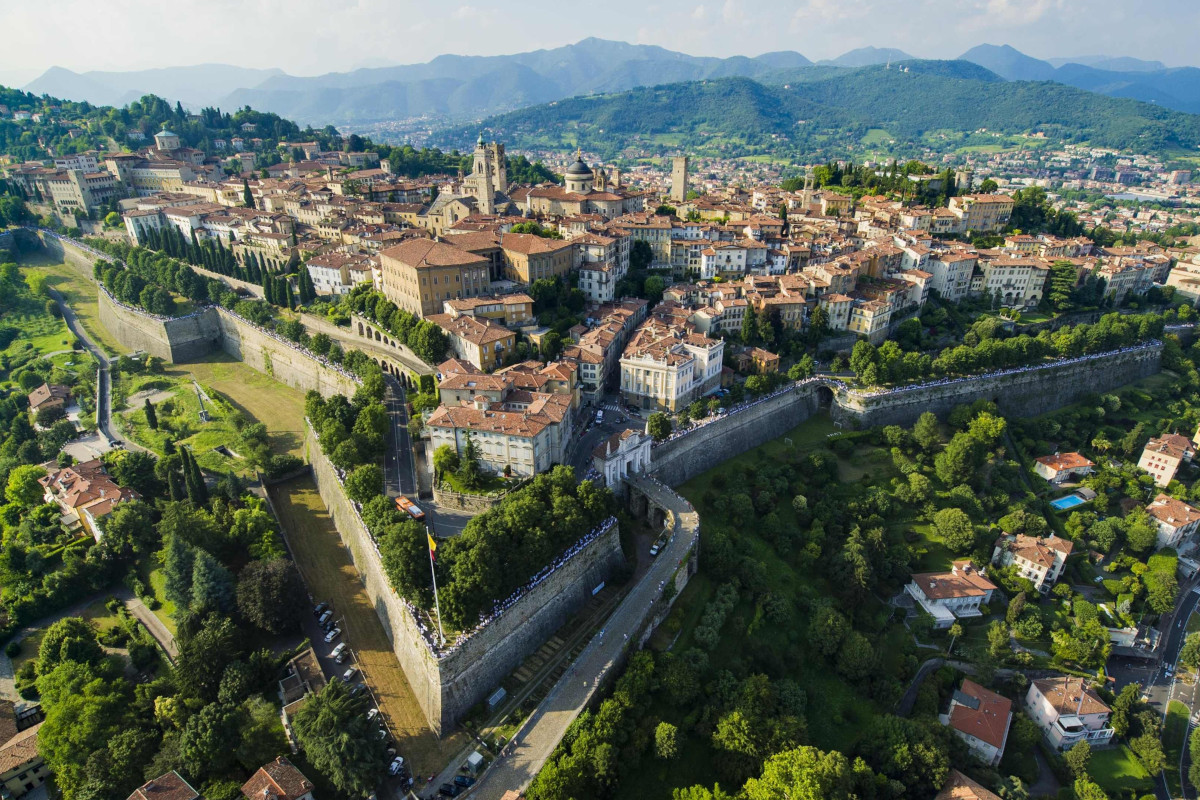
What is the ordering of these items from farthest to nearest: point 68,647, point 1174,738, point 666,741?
point 1174,738
point 68,647
point 666,741

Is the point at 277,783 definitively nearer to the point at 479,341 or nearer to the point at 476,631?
the point at 476,631

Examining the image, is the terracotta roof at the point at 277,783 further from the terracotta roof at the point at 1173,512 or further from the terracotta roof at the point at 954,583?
the terracotta roof at the point at 1173,512

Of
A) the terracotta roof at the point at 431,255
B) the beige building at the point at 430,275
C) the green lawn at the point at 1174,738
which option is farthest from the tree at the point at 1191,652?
the terracotta roof at the point at 431,255

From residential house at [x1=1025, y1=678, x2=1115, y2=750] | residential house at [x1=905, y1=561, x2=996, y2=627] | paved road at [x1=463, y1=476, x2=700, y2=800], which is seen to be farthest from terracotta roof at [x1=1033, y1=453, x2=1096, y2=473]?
paved road at [x1=463, y1=476, x2=700, y2=800]

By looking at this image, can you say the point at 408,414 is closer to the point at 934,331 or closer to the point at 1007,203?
the point at 934,331

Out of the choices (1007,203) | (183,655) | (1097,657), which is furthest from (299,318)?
(1007,203)

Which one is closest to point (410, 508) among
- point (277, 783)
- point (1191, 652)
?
point (277, 783)
